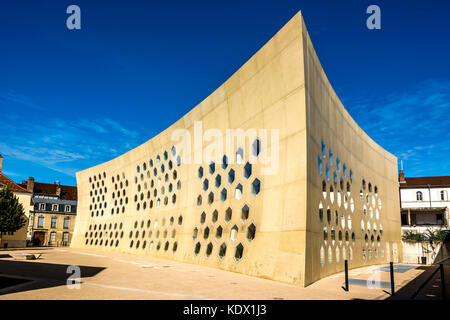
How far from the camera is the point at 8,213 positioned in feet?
111

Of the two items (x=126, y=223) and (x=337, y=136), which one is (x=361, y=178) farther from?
(x=126, y=223)

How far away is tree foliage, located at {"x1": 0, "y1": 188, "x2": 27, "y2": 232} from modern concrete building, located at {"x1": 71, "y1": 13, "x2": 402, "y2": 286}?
51.9 feet

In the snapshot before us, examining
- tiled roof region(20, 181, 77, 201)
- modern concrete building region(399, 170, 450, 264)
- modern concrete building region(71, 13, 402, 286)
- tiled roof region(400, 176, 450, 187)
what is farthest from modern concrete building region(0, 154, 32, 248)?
tiled roof region(400, 176, 450, 187)

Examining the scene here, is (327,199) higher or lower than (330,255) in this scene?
higher

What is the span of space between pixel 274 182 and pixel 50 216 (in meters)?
48.2

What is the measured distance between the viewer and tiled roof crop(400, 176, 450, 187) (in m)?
43.8

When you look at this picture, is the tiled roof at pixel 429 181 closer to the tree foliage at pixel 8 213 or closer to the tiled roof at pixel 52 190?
the tree foliage at pixel 8 213

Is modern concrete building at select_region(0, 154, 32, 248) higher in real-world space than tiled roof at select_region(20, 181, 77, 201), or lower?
lower

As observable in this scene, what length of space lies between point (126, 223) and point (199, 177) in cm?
1262

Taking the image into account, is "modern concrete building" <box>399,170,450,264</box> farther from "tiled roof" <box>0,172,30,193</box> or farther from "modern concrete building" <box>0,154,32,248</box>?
"tiled roof" <box>0,172,30,193</box>
